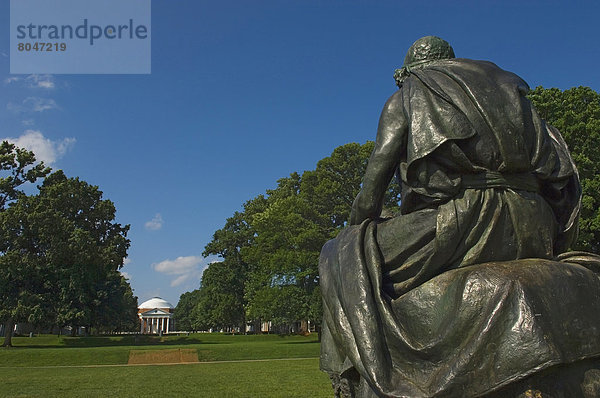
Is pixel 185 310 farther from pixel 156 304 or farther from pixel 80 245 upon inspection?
pixel 80 245

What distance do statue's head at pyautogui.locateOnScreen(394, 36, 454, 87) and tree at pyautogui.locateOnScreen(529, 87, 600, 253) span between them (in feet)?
64.9

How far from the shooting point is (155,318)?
4732 inches

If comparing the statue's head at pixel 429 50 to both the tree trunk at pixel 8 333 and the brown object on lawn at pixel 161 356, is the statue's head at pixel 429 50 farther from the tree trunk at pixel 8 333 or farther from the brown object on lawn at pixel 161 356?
the tree trunk at pixel 8 333

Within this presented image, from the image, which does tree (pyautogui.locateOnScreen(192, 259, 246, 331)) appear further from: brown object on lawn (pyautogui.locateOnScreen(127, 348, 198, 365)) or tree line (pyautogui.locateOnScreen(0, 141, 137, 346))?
brown object on lawn (pyautogui.locateOnScreen(127, 348, 198, 365))

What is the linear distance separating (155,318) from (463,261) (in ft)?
412

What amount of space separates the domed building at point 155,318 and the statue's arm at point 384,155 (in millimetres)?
120993

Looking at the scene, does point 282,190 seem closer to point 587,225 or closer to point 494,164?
point 587,225

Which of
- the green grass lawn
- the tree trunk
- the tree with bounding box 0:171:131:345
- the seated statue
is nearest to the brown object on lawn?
the green grass lawn

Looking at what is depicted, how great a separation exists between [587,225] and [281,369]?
14.3 meters

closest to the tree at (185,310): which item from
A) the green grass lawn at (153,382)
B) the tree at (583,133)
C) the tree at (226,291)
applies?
the tree at (226,291)

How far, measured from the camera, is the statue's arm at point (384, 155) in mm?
3402

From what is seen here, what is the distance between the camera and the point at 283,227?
3559 cm

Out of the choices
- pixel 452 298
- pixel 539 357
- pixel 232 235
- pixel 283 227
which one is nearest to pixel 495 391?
pixel 539 357

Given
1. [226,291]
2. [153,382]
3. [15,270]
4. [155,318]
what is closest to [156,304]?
[155,318]
